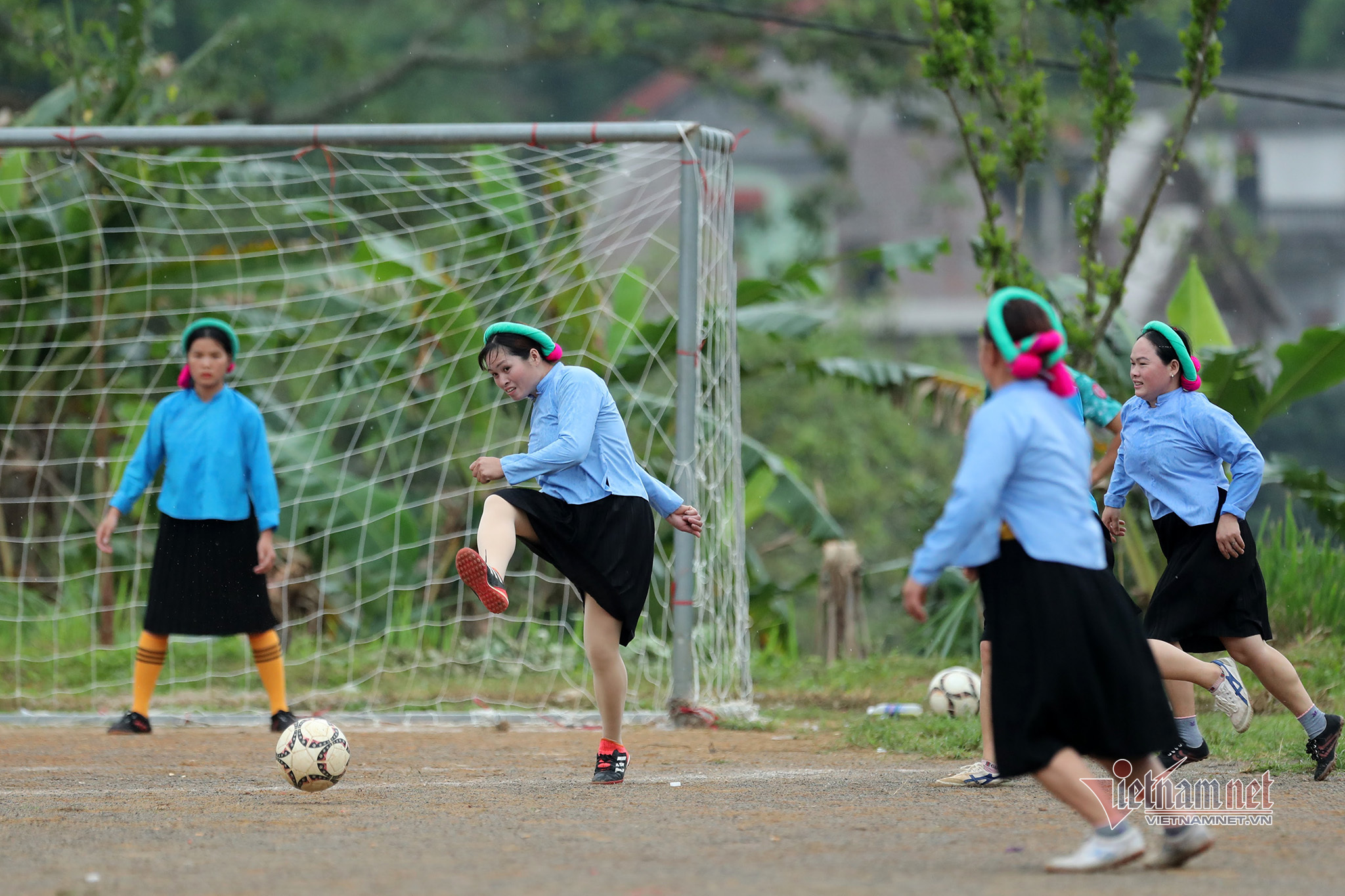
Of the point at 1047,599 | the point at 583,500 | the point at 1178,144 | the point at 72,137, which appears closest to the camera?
the point at 1047,599

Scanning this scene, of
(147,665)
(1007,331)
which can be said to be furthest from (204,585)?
(1007,331)

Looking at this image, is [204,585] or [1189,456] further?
[204,585]

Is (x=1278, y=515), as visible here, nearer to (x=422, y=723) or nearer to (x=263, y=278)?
(x=422, y=723)

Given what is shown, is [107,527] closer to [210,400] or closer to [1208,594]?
[210,400]

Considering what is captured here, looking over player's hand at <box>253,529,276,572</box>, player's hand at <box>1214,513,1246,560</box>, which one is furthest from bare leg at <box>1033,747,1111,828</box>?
player's hand at <box>253,529,276,572</box>

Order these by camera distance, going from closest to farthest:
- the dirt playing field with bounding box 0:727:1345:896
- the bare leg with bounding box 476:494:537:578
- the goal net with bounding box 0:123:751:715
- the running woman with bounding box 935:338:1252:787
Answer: the dirt playing field with bounding box 0:727:1345:896
the bare leg with bounding box 476:494:537:578
the running woman with bounding box 935:338:1252:787
the goal net with bounding box 0:123:751:715

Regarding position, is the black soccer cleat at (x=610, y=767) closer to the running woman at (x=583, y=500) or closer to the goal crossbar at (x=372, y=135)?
the running woman at (x=583, y=500)

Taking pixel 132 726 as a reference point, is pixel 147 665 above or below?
above

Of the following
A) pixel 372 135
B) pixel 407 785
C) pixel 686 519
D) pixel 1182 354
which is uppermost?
pixel 372 135

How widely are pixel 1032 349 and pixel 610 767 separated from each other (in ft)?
8.56

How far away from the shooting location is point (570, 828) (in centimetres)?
477

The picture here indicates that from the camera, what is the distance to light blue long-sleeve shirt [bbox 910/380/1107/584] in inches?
159

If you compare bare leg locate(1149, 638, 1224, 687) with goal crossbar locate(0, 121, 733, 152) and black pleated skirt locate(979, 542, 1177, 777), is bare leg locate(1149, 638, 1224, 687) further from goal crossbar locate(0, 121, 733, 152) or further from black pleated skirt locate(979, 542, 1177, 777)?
goal crossbar locate(0, 121, 733, 152)

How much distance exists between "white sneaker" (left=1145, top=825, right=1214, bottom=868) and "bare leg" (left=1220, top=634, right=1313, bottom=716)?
1859 mm
